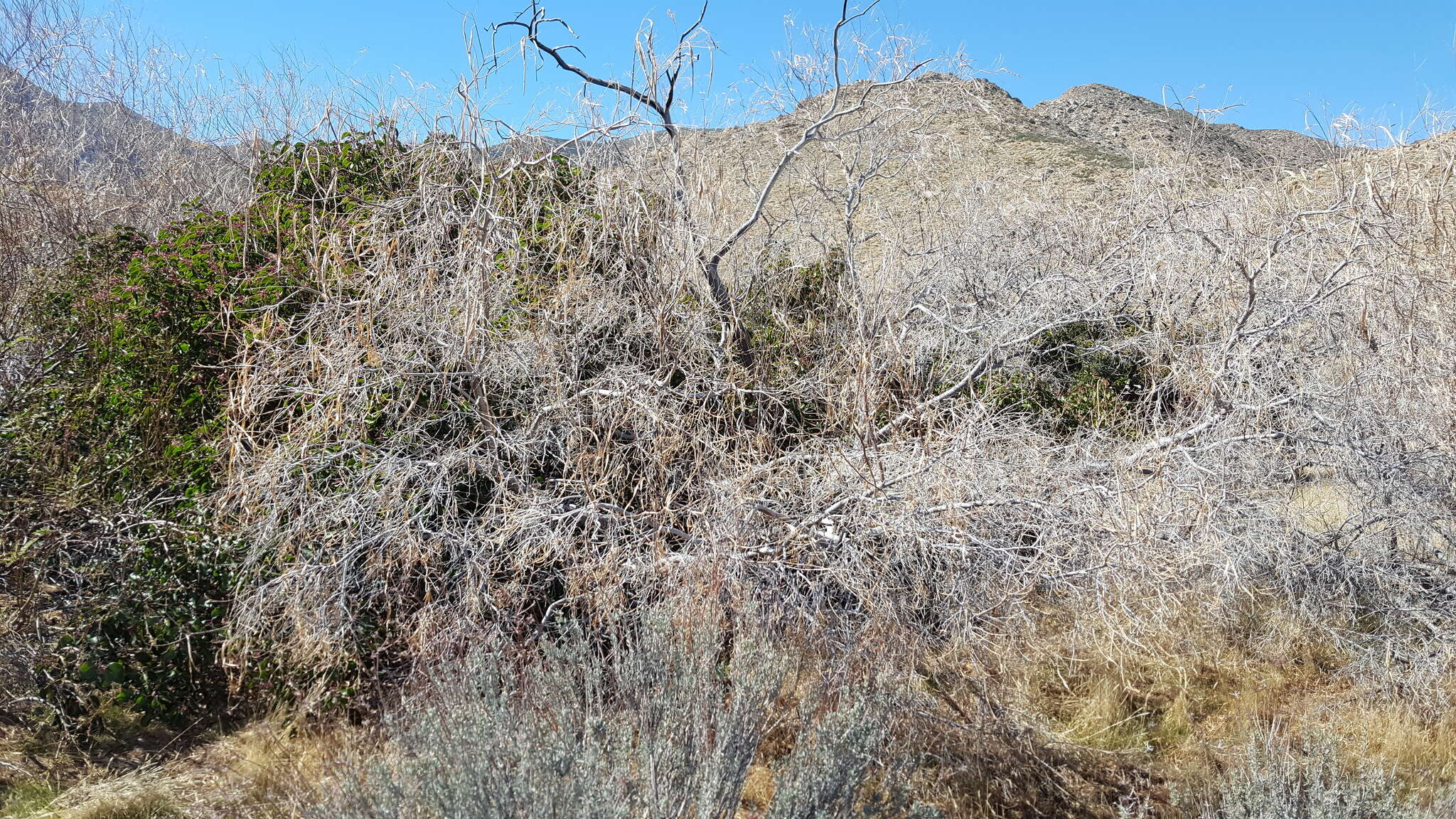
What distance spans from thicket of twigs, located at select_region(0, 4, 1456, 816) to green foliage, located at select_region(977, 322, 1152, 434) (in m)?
0.43

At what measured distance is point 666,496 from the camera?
4.16 meters

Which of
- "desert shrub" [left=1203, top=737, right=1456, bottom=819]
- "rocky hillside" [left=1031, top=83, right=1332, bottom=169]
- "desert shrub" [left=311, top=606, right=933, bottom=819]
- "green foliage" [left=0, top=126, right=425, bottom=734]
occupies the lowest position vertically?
"desert shrub" [left=1203, top=737, right=1456, bottom=819]

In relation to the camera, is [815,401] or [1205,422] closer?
[1205,422]

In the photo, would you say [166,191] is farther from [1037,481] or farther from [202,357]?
[1037,481]

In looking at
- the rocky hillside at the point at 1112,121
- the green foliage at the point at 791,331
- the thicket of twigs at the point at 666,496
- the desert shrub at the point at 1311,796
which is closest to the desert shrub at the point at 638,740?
the thicket of twigs at the point at 666,496

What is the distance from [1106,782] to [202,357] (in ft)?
16.3

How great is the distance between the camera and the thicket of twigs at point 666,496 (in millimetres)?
3600

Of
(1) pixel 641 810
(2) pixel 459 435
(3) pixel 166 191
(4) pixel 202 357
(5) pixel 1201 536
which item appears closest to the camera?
(1) pixel 641 810

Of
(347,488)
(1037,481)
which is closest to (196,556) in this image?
(347,488)

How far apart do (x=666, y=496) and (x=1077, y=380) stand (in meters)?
4.22

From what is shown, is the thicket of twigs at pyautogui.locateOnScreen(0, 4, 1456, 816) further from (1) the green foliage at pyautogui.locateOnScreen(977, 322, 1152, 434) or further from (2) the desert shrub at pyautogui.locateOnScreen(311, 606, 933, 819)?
(1) the green foliage at pyautogui.locateOnScreen(977, 322, 1152, 434)

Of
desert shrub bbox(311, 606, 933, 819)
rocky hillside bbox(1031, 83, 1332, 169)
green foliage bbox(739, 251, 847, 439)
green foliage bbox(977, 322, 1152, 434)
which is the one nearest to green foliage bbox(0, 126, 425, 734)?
desert shrub bbox(311, 606, 933, 819)

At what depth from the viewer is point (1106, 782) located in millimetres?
4168

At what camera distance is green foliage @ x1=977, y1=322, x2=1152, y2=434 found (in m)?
6.07
